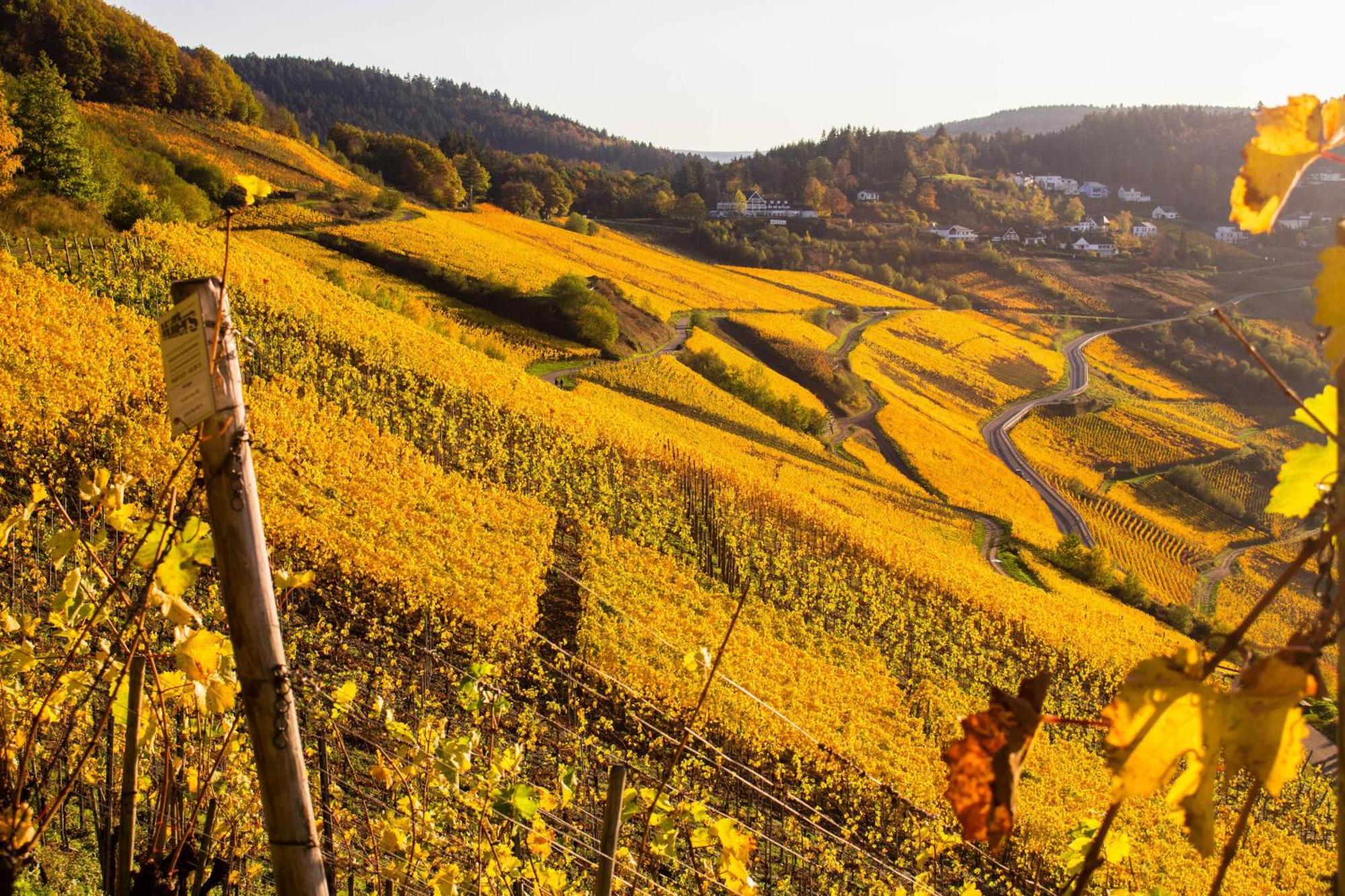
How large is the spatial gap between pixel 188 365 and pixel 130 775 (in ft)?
4.24

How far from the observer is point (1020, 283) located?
69812 millimetres

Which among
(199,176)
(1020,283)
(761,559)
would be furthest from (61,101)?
(1020,283)

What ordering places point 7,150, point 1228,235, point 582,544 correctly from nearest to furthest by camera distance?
1. point 582,544
2. point 7,150
3. point 1228,235

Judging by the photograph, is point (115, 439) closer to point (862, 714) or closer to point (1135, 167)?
point (862, 714)

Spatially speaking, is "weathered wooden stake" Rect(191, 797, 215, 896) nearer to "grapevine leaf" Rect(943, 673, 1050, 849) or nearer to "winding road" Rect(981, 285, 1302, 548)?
"grapevine leaf" Rect(943, 673, 1050, 849)

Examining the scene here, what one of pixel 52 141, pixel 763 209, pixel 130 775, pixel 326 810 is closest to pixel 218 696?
pixel 130 775

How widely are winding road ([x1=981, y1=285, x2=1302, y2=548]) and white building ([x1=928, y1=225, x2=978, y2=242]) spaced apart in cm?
2072

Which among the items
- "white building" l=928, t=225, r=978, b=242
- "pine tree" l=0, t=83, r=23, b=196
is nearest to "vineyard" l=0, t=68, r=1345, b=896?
"pine tree" l=0, t=83, r=23, b=196

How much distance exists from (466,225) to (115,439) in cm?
3233

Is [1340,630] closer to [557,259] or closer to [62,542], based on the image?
[62,542]

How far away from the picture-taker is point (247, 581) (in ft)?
4.56

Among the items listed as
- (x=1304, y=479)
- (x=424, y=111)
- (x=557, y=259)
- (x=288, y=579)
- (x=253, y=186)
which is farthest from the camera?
(x=424, y=111)

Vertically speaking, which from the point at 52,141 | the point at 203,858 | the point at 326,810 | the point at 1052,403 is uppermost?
the point at 52,141

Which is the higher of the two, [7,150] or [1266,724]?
[7,150]
